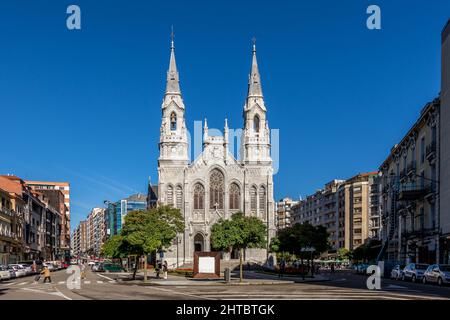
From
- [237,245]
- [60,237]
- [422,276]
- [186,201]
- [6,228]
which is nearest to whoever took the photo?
[422,276]

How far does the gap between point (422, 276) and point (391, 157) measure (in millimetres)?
38389

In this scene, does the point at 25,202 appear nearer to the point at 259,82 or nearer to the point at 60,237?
the point at 259,82

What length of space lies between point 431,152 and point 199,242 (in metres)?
52.9

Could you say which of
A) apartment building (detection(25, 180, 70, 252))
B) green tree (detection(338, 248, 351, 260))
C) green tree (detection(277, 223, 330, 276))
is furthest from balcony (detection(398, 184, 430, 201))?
apartment building (detection(25, 180, 70, 252))

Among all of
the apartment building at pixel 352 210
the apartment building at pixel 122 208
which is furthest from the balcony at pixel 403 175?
the apartment building at pixel 122 208

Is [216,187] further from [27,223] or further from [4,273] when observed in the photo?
[4,273]

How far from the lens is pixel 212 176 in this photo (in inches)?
4055

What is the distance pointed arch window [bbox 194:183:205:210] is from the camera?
101938 mm

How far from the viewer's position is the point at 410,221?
217ft

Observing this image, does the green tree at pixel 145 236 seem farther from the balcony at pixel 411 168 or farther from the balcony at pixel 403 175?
the balcony at pixel 403 175

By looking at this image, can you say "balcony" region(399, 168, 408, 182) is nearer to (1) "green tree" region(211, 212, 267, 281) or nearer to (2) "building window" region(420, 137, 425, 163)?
(2) "building window" region(420, 137, 425, 163)

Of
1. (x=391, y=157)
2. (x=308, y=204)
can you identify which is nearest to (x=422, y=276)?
(x=391, y=157)

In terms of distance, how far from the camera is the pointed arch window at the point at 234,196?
335 ft
